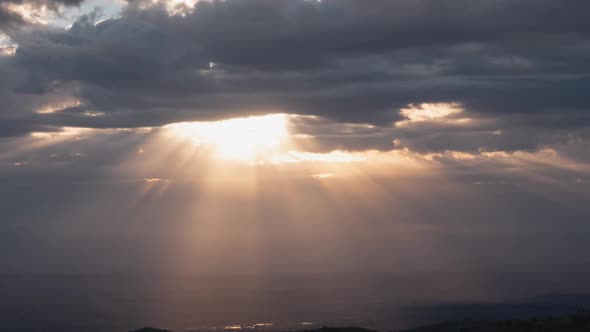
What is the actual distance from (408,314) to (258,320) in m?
40.2

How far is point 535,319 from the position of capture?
2315 inches

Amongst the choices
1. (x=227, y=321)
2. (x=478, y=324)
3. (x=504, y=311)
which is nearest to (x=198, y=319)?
(x=227, y=321)

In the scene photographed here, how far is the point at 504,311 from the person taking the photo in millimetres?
176500

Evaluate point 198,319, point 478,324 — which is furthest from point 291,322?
point 478,324

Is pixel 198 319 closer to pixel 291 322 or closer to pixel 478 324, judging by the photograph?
pixel 291 322

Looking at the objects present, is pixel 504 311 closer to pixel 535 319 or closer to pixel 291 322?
pixel 291 322

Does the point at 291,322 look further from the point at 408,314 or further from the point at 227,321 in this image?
the point at 408,314

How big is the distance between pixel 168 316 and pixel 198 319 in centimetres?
1390

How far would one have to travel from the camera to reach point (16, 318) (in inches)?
7195

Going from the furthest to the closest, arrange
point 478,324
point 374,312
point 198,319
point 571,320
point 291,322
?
point 374,312, point 198,319, point 291,322, point 478,324, point 571,320

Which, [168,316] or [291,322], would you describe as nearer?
[291,322]

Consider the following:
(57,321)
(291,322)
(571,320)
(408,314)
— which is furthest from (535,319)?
(57,321)

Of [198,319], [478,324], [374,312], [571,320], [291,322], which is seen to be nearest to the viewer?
[571,320]

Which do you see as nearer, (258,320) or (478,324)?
(478,324)
